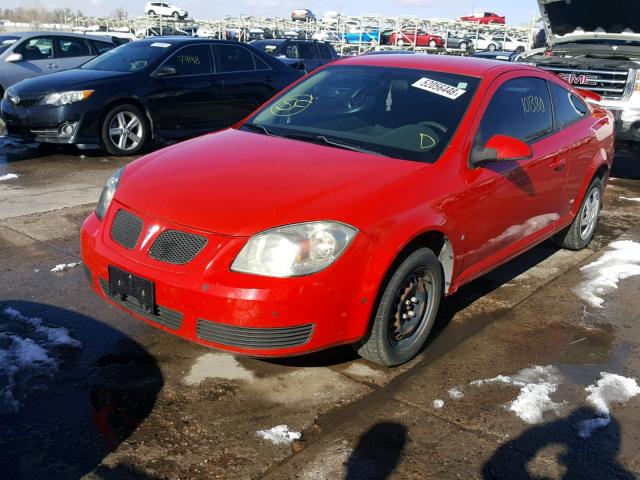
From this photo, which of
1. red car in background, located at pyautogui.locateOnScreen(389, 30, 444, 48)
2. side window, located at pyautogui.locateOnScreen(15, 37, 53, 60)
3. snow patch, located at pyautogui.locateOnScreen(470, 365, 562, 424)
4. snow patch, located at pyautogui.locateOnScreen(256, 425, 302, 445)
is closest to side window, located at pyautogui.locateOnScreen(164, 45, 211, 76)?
side window, located at pyautogui.locateOnScreen(15, 37, 53, 60)

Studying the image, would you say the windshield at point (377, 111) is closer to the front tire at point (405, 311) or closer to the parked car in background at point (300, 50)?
the front tire at point (405, 311)

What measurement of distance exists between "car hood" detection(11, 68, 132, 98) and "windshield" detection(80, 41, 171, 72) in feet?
0.87

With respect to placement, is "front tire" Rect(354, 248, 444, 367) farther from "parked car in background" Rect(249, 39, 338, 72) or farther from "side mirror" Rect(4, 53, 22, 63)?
"parked car in background" Rect(249, 39, 338, 72)

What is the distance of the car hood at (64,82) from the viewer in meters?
8.36

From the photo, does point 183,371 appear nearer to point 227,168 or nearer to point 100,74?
point 227,168

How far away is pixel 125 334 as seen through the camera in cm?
376

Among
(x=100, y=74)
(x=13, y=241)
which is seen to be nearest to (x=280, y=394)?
(x=13, y=241)

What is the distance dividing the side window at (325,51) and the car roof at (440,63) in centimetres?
1455

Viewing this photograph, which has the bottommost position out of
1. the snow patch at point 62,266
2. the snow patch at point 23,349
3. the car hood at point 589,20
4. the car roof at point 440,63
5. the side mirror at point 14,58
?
the snow patch at point 62,266

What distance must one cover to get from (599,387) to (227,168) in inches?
91.5

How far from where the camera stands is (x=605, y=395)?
340 centimetres

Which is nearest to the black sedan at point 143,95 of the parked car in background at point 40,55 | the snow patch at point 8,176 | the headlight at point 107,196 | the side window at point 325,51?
the snow patch at point 8,176

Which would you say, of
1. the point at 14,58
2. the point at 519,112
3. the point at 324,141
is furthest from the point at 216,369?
the point at 14,58

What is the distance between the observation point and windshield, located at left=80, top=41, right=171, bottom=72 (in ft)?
29.5
